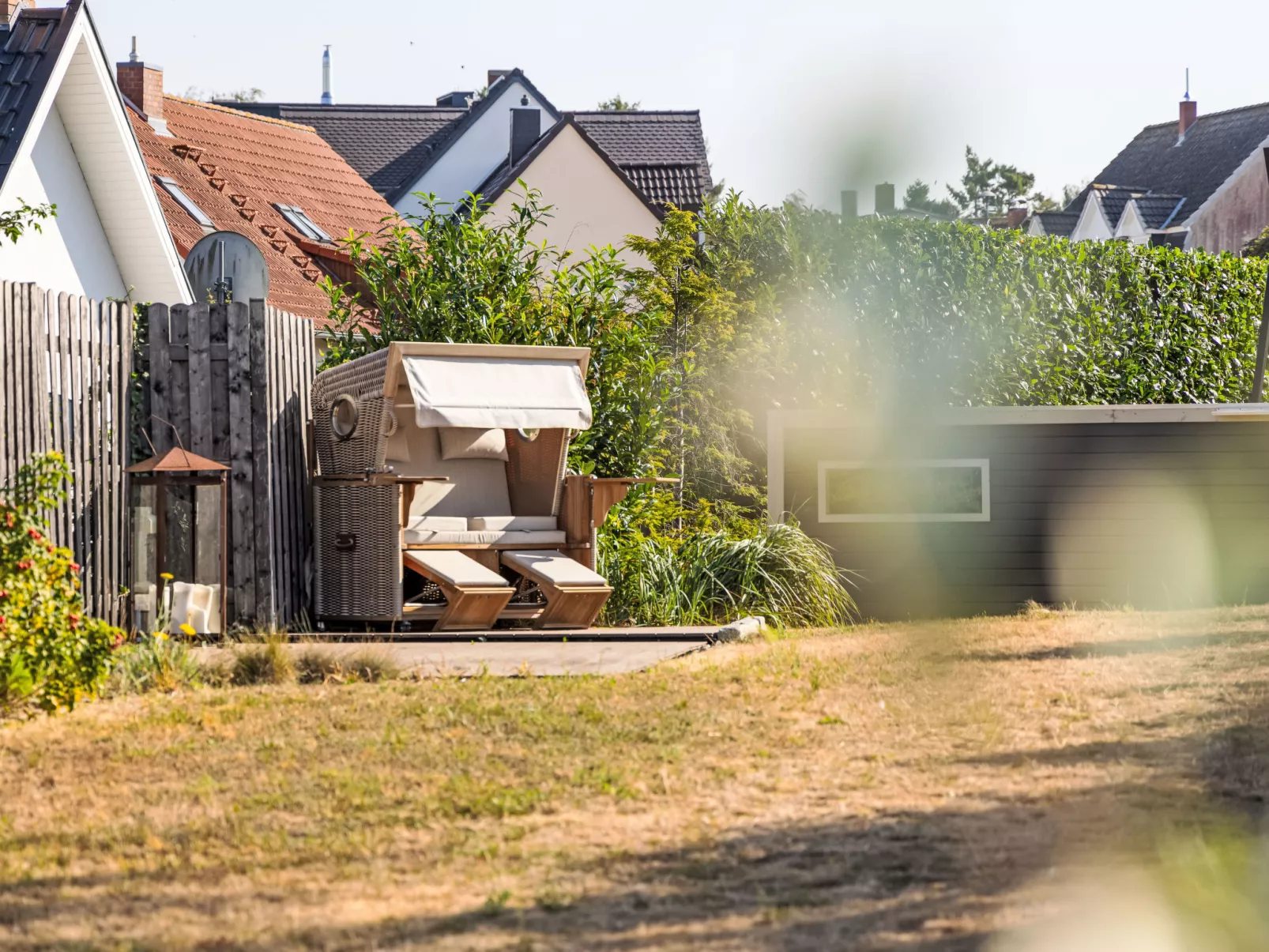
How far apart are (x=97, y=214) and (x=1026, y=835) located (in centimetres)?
1203

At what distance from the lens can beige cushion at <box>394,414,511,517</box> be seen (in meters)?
9.29

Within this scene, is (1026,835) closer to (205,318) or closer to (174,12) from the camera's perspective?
(174,12)

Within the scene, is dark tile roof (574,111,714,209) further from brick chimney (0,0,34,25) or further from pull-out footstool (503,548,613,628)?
pull-out footstool (503,548,613,628)

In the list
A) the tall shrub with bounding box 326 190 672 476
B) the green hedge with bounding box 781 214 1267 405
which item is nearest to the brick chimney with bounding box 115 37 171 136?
the green hedge with bounding box 781 214 1267 405

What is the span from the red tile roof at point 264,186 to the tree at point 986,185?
1656 centimetres

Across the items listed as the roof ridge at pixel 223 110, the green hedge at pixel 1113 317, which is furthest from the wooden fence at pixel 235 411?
the roof ridge at pixel 223 110

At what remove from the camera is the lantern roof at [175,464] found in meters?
7.58

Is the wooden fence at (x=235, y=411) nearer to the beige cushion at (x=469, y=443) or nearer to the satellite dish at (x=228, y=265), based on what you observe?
the beige cushion at (x=469, y=443)

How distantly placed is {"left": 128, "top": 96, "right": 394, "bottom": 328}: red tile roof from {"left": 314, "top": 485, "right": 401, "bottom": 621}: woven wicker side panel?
8.76 metres

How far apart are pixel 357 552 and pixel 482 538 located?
0.76 metres

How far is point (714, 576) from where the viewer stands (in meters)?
9.78

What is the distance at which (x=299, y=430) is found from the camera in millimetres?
8922

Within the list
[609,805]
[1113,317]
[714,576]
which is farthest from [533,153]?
[609,805]

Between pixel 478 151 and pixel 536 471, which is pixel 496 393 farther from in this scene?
pixel 478 151
